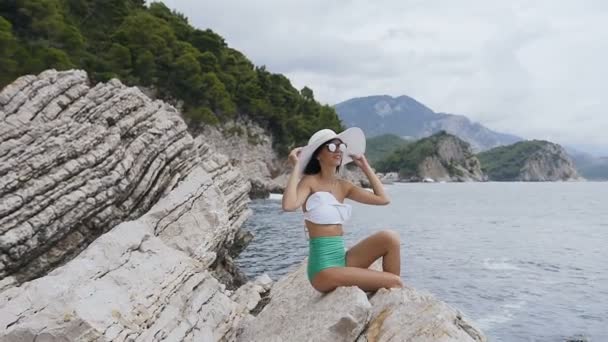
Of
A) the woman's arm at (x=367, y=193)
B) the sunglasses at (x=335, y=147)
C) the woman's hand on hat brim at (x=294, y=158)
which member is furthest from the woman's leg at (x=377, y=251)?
Answer: the woman's hand on hat brim at (x=294, y=158)

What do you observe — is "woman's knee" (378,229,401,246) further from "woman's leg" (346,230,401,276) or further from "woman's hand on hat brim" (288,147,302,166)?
"woman's hand on hat brim" (288,147,302,166)

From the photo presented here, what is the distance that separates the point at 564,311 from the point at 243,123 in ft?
211

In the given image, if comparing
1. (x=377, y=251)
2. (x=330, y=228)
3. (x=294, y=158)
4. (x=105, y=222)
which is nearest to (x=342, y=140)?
(x=294, y=158)

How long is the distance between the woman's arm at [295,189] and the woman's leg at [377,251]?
104 cm

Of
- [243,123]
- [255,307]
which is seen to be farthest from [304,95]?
[255,307]

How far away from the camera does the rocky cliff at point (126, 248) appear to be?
23.2 feet

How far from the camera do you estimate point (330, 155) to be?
7.78m

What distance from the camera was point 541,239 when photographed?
38531mm

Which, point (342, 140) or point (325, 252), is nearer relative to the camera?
point (325, 252)

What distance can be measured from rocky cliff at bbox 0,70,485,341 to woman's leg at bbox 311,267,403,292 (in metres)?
0.15

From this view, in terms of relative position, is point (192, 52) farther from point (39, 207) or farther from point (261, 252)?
point (39, 207)

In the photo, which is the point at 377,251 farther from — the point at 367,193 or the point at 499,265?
the point at 499,265

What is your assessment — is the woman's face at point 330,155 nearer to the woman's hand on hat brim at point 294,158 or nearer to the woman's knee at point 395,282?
the woman's hand on hat brim at point 294,158

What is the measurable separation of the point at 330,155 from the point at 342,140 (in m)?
0.37
